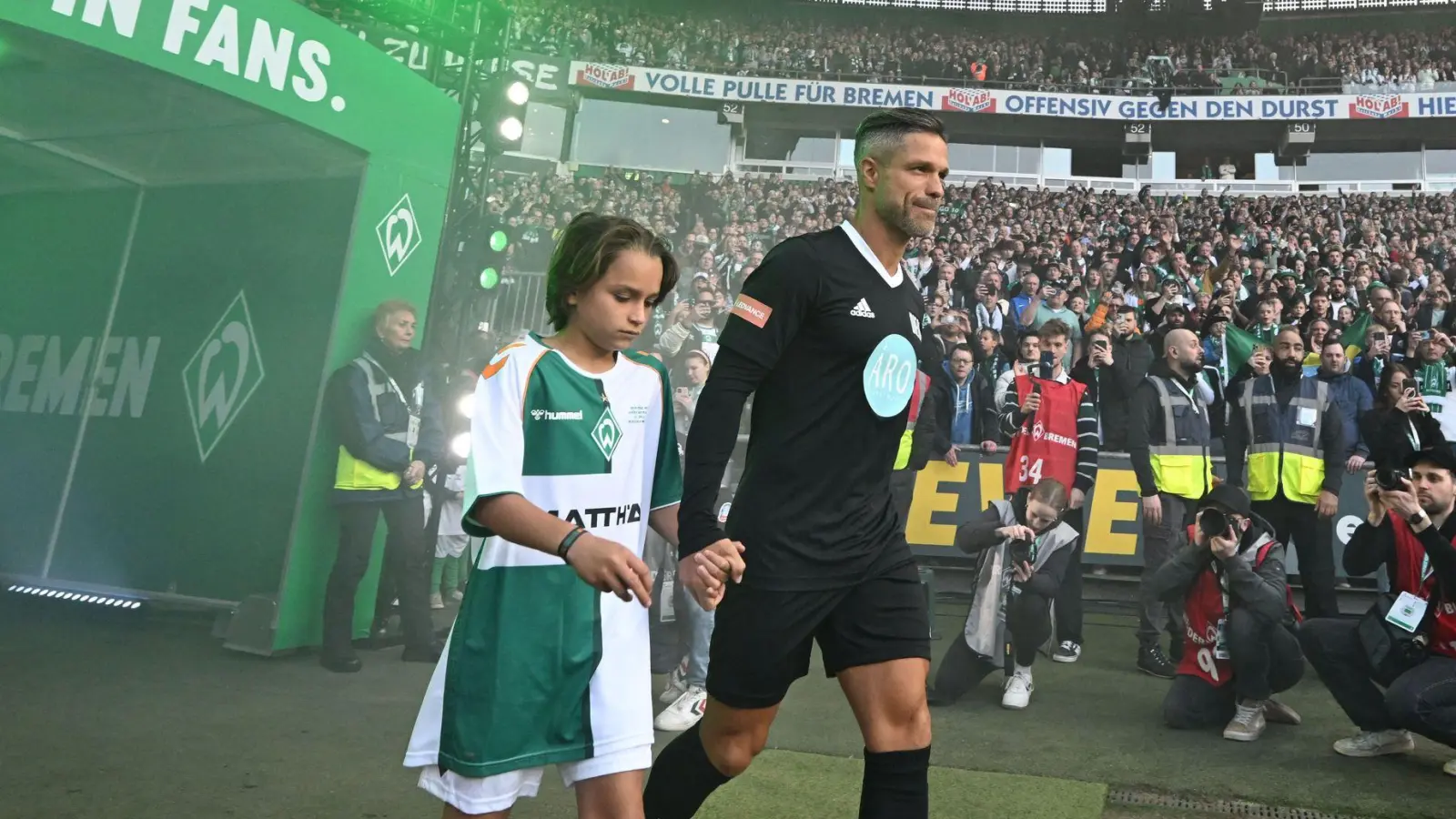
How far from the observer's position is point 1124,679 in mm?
6086

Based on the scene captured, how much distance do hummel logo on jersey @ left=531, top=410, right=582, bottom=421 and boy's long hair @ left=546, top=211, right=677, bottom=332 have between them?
21 centimetres

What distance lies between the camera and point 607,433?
6.66ft

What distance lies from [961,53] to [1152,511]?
2913 cm

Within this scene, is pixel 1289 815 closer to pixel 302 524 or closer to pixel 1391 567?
pixel 1391 567

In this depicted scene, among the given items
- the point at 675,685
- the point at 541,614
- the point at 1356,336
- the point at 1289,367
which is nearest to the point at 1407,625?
the point at 1289,367

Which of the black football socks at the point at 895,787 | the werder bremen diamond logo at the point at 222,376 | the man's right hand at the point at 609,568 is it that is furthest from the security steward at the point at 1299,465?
the werder bremen diamond logo at the point at 222,376

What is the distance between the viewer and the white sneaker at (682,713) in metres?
4.77

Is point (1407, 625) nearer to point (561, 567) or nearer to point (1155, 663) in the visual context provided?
point (1155, 663)

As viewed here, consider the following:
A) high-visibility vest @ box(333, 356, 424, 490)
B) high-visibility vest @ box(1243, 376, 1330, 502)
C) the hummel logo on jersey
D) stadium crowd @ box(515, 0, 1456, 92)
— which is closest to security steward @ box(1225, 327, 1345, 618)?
high-visibility vest @ box(1243, 376, 1330, 502)

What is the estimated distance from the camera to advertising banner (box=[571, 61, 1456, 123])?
28.7 m

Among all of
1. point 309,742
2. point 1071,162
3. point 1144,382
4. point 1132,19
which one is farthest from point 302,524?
point 1132,19

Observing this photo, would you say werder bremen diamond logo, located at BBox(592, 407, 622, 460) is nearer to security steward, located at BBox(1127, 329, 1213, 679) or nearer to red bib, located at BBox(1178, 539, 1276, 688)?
red bib, located at BBox(1178, 539, 1276, 688)

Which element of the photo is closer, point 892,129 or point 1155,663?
point 892,129

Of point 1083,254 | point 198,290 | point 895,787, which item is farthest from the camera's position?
point 1083,254
